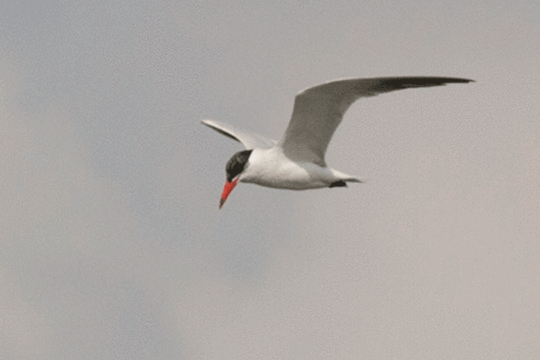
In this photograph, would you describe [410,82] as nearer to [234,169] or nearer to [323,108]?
[323,108]

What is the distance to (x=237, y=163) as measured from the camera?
48.4ft

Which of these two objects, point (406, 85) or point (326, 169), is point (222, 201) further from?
point (406, 85)

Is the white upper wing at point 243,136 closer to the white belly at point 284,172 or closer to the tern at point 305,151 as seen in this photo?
the tern at point 305,151

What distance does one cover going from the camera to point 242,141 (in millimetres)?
16719

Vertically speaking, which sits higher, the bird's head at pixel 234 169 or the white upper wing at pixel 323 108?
the white upper wing at pixel 323 108

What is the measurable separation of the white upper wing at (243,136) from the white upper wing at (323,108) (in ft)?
5.99

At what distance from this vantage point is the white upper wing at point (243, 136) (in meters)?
16.3

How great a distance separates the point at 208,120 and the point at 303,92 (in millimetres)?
5705

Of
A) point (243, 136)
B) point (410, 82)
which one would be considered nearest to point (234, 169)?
point (243, 136)

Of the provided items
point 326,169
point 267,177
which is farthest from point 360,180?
point 267,177

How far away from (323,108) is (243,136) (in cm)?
395

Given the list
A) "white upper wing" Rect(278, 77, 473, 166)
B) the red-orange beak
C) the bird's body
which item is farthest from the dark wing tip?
the red-orange beak

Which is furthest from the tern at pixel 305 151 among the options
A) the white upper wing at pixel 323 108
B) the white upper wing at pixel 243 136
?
the white upper wing at pixel 243 136

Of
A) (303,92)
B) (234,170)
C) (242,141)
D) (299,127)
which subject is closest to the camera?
(303,92)
